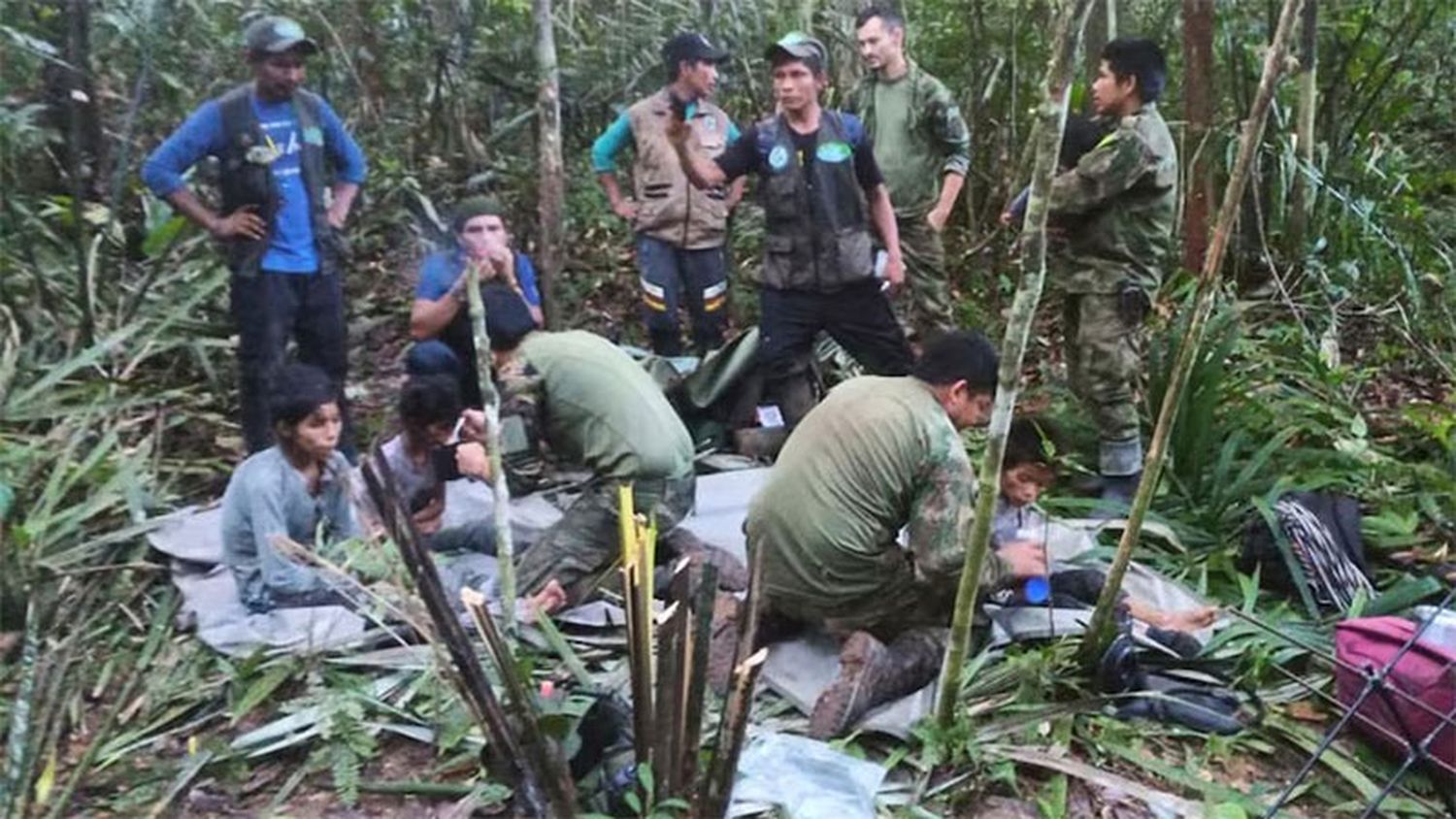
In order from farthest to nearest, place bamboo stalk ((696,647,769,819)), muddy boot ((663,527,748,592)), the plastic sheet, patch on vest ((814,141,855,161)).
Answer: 1. patch on vest ((814,141,855,161))
2. muddy boot ((663,527,748,592))
3. the plastic sheet
4. bamboo stalk ((696,647,769,819))

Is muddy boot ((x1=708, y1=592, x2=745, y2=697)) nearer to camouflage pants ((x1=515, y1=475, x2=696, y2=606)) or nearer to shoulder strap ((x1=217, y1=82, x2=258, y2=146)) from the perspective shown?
camouflage pants ((x1=515, y1=475, x2=696, y2=606))

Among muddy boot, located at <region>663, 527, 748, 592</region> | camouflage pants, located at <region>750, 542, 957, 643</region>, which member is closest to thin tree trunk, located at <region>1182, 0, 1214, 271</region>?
muddy boot, located at <region>663, 527, 748, 592</region>

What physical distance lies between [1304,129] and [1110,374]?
97.9 inches

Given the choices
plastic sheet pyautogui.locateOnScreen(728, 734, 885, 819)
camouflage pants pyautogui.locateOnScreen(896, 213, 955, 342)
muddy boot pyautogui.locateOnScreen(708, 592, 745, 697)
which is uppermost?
camouflage pants pyautogui.locateOnScreen(896, 213, 955, 342)

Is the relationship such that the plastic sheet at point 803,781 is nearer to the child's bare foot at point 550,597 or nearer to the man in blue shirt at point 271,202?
the child's bare foot at point 550,597

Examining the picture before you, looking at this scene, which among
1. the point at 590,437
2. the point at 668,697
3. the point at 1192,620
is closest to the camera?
the point at 668,697

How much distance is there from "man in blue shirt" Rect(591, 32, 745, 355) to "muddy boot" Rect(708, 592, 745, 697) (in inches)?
90.8

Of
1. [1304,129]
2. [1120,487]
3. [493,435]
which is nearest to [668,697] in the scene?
[493,435]

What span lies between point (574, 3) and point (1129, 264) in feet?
14.5

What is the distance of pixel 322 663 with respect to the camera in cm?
390

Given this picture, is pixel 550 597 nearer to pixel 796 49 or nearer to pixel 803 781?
pixel 803 781

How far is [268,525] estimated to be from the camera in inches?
163

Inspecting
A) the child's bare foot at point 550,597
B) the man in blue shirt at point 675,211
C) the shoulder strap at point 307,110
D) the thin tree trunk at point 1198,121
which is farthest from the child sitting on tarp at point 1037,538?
the thin tree trunk at point 1198,121

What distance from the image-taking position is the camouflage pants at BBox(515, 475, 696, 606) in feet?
14.3
